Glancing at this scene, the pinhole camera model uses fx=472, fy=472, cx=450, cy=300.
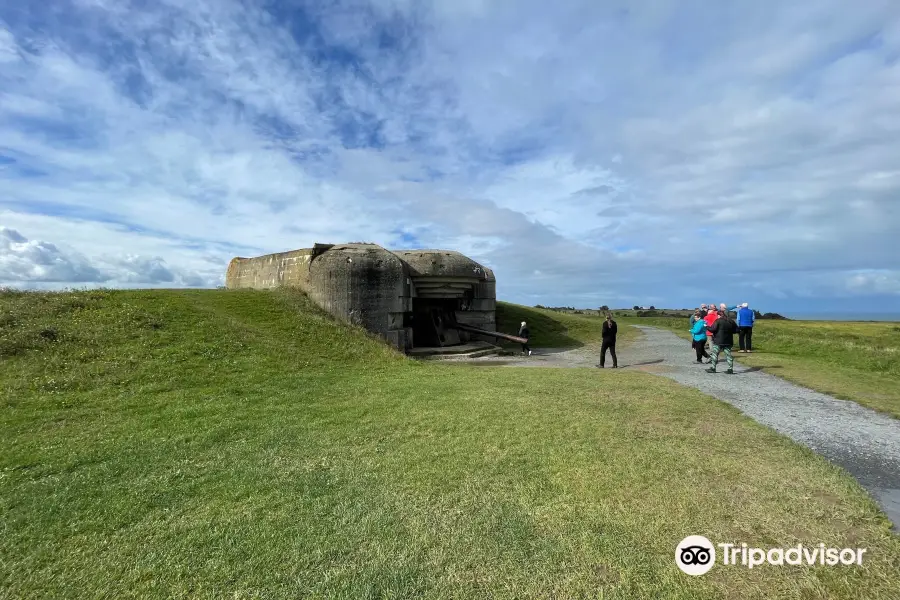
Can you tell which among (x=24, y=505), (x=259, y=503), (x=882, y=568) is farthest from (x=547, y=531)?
(x=24, y=505)

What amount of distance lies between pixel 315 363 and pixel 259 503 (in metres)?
6.55

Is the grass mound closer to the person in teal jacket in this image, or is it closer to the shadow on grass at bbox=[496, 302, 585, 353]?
the shadow on grass at bbox=[496, 302, 585, 353]

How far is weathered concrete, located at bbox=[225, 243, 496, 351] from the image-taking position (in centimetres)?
1427

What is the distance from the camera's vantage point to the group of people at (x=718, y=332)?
11047 mm

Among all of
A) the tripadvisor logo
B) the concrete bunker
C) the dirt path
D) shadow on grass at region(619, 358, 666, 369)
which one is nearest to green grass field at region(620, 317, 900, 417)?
the dirt path

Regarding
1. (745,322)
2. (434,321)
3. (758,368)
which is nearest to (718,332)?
(758,368)

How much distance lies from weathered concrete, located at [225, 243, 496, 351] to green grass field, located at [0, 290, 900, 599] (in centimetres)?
610

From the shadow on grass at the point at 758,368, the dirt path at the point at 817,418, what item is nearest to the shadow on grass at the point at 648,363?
the dirt path at the point at 817,418

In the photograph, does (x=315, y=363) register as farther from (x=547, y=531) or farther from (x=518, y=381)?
(x=547, y=531)

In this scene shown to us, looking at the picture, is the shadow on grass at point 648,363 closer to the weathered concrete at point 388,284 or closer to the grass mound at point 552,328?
the grass mound at point 552,328

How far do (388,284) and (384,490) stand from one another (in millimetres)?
10796

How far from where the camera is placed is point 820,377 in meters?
10.1

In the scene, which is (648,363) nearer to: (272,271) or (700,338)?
(700,338)

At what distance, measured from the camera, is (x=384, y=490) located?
4027 mm
